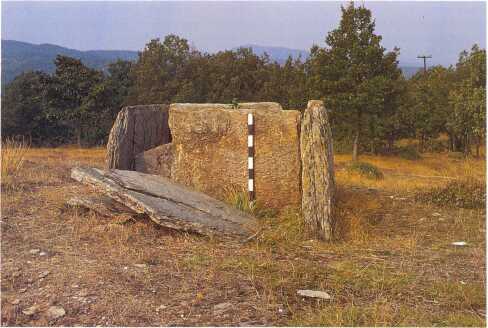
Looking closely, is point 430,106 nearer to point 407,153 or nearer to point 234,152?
point 407,153

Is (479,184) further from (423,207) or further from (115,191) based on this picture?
(115,191)

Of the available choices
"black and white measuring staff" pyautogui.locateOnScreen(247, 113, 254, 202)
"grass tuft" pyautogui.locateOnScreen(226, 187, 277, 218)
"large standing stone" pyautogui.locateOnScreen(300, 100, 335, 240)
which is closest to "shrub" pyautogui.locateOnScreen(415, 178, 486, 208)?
"large standing stone" pyautogui.locateOnScreen(300, 100, 335, 240)

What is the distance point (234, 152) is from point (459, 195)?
3939mm

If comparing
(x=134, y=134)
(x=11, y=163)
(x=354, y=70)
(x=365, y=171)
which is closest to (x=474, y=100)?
(x=354, y=70)

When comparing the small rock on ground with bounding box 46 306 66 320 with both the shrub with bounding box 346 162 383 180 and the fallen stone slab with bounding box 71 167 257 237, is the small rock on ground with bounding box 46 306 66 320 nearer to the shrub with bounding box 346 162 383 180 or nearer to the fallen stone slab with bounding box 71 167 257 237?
the fallen stone slab with bounding box 71 167 257 237

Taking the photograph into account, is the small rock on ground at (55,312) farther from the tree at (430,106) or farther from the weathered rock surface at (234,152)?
the tree at (430,106)

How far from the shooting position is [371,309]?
4566mm

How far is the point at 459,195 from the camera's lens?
9133 millimetres

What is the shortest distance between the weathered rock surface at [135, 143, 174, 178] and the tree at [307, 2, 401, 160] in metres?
→ 13.8

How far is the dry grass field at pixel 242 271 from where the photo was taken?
447 centimetres

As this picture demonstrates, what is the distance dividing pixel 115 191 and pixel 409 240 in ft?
12.3

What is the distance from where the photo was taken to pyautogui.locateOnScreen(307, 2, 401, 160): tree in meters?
21.9

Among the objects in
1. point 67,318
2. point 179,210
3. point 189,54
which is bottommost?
point 67,318

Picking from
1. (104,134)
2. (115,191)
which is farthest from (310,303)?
(104,134)
